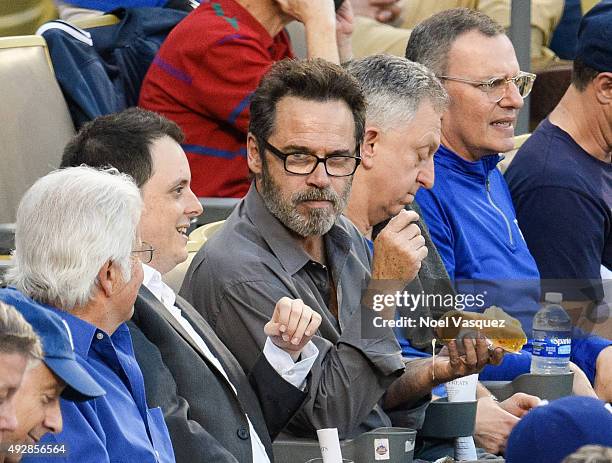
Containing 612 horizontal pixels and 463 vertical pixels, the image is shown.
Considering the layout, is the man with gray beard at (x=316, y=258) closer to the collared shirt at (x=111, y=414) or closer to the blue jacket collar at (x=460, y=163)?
the collared shirt at (x=111, y=414)

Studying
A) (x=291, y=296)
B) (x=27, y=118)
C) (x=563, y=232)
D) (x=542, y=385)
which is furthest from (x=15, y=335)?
(x=563, y=232)

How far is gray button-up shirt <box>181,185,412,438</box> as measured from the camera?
10.9ft

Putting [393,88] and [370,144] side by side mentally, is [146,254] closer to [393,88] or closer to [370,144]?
[370,144]

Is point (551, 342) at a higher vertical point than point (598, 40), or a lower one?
lower

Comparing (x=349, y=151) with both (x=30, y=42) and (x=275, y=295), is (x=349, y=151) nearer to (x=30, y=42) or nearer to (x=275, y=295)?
(x=275, y=295)

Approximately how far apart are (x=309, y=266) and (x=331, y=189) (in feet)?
0.71

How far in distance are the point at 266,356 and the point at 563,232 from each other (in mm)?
1576

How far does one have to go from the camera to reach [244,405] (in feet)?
10.9

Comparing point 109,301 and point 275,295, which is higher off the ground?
point 109,301

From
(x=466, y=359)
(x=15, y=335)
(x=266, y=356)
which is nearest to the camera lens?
(x=15, y=335)

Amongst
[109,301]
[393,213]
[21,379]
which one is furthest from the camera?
[393,213]

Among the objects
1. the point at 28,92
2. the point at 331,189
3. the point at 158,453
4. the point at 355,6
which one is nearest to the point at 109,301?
the point at 158,453

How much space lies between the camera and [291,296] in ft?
11.1

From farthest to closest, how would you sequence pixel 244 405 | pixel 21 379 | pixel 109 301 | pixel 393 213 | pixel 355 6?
pixel 355 6 → pixel 393 213 → pixel 244 405 → pixel 109 301 → pixel 21 379
